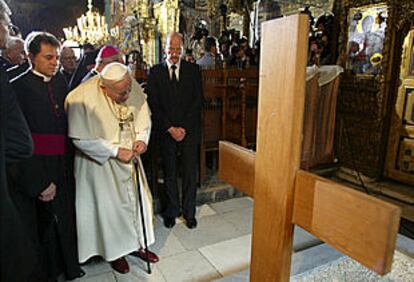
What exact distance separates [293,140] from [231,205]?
107 inches

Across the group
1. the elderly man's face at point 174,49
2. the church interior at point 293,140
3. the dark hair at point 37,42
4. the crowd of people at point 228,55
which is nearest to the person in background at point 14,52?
the church interior at point 293,140

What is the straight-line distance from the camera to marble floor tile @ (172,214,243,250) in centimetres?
262

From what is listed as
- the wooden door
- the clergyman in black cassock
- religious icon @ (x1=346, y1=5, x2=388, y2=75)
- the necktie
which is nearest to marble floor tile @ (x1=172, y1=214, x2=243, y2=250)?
the clergyman in black cassock

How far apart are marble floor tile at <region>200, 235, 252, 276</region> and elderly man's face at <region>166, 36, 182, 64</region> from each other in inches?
60.8

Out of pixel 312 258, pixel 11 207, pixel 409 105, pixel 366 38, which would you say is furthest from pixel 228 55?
pixel 11 207

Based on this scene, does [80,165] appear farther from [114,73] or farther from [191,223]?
[191,223]

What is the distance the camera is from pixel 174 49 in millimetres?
2654

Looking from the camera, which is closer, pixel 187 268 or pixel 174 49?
pixel 187 268

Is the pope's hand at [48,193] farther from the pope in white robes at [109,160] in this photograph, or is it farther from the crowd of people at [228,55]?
the crowd of people at [228,55]

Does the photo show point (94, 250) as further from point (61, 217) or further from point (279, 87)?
point (279, 87)

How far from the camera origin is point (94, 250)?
219 cm

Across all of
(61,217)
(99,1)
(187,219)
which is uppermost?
(99,1)

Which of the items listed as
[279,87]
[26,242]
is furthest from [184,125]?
[279,87]

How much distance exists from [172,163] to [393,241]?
2281mm
